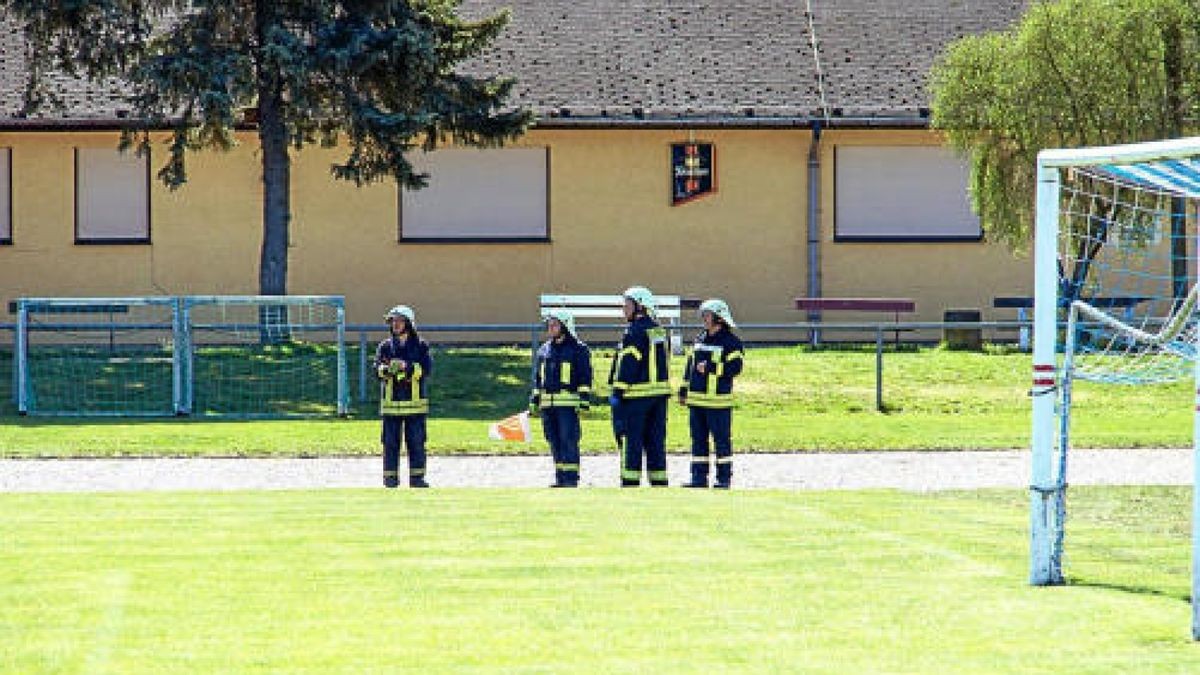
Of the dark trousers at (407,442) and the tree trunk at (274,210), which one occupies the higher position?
the tree trunk at (274,210)

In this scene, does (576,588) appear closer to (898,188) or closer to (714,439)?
(714,439)

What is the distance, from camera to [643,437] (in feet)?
61.3

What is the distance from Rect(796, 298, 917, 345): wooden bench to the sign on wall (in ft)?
8.03

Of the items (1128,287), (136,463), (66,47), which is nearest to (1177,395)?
(1128,287)

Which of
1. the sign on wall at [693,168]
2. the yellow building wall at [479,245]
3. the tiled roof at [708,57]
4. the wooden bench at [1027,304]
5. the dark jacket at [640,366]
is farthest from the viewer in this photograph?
the yellow building wall at [479,245]

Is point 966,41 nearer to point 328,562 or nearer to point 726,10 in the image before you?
point 726,10

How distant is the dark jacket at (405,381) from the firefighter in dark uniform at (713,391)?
2354 millimetres

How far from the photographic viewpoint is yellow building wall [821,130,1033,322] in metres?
34.5

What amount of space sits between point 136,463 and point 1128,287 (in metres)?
16.5

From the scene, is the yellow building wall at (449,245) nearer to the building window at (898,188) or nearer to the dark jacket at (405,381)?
the building window at (898,188)

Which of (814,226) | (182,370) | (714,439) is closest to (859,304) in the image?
(814,226)

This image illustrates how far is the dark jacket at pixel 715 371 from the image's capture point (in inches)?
734

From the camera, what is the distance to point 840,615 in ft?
37.6

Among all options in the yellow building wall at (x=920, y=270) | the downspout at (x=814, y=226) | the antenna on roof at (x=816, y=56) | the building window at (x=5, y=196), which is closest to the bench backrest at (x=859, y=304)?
the downspout at (x=814, y=226)
